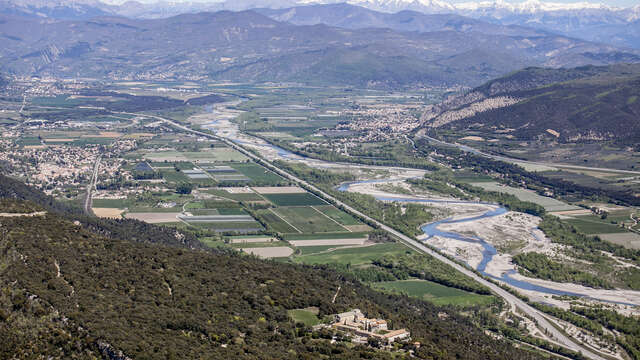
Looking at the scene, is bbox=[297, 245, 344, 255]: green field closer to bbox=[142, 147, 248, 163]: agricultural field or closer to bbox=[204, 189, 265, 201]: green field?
bbox=[204, 189, 265, 201]: green field

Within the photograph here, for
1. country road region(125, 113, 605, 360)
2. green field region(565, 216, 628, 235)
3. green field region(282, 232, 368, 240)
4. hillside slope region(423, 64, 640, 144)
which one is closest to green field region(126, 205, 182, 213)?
green field region(282, 232, 368, 240)

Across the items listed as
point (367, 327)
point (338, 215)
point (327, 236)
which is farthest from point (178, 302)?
point (338, 215)

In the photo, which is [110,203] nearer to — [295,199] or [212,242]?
[212,242]

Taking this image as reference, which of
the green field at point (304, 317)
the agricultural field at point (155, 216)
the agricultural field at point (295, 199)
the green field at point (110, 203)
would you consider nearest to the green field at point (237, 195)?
the agricultural field at point (295, 199)

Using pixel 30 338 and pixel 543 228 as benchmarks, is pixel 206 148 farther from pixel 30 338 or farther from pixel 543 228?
pixel 30 338

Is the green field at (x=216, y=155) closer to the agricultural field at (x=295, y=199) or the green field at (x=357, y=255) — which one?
the agricultural field at (x=295, y=199)
